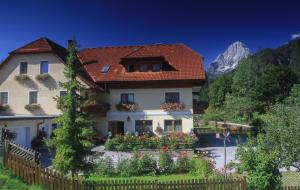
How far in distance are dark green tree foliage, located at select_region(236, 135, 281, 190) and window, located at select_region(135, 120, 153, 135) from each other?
18.1 meters

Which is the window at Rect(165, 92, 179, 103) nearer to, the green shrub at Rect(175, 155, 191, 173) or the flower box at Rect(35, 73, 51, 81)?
the flower box at Rect(35, 73, 51, 81)

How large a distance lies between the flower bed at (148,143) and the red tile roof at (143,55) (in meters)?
6.44

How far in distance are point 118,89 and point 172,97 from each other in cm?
525

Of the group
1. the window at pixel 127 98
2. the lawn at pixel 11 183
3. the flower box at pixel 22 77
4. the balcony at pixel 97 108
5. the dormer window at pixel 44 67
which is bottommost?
the lawn at pixel 11 183

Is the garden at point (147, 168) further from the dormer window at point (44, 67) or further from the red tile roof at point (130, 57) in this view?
the dormer window at point (44, 67)

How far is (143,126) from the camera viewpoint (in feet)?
105

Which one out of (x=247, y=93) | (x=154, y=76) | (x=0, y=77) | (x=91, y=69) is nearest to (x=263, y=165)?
(x=154, y=76)

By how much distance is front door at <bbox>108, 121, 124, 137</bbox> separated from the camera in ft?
108

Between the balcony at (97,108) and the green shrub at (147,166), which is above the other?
the balcony at (97,108)

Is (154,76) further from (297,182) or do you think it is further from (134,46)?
(297,182)

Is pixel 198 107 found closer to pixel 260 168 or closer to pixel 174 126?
pixel 174 126

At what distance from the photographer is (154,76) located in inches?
1256

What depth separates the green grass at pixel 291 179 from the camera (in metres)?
16.2

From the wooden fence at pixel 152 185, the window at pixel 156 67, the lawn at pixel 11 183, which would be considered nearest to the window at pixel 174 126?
the window at pixel 156 67
